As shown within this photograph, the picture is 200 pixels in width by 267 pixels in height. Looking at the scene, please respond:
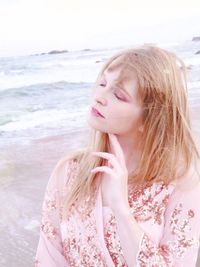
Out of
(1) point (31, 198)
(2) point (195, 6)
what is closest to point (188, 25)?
(2) point (195, 6)

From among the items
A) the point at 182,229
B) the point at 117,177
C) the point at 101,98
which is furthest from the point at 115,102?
the point at 182,229

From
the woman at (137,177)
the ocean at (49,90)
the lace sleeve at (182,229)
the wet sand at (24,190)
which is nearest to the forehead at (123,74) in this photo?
the woman at (137,177)

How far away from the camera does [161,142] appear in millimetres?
949

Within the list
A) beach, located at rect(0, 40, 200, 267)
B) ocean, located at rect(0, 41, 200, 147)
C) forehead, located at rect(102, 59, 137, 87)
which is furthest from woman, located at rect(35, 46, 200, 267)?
ocean, located at rect(0, 41, 200, 147)

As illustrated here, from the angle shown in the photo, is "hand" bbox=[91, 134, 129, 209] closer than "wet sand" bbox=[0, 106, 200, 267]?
Yes

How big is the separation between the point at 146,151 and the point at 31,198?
139cm

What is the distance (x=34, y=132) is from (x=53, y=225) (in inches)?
81.2

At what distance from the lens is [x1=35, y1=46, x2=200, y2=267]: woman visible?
868mm

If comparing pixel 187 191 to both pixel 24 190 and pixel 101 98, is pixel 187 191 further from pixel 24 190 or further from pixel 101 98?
pixel 24 190

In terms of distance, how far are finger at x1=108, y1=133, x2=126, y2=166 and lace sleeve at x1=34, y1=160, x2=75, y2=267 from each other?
0.12 metres

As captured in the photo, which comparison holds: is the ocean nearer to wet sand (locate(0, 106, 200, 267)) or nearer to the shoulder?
wet sand (locate(0, 106, 200, 267))

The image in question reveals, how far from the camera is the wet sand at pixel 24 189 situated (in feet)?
6.28

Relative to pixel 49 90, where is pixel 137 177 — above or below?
above

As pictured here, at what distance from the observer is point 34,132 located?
3.03 m
